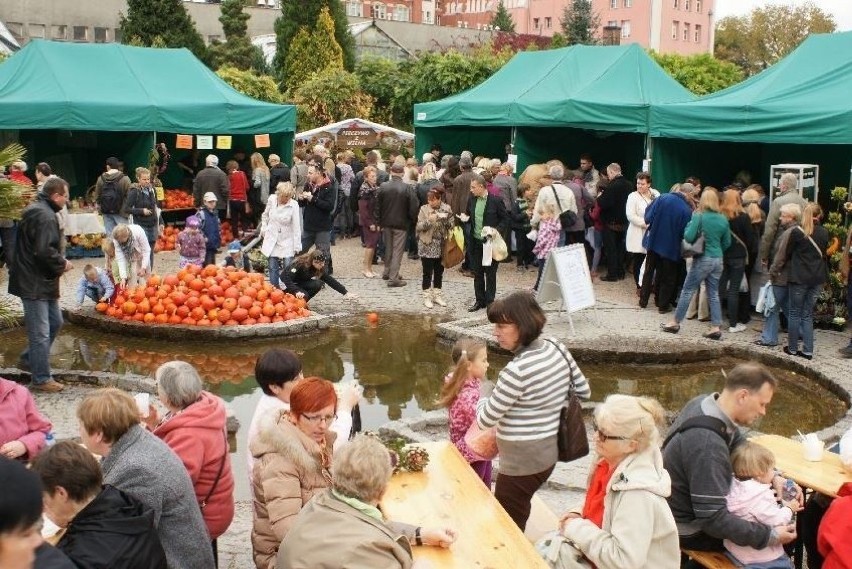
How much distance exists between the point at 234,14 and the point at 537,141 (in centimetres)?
3277

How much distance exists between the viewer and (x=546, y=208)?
12922 millimetres

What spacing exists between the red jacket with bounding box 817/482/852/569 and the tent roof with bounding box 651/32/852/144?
8.16m

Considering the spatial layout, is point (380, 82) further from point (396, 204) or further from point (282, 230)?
point (282, 230)

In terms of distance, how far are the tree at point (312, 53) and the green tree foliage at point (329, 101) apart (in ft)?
28.6

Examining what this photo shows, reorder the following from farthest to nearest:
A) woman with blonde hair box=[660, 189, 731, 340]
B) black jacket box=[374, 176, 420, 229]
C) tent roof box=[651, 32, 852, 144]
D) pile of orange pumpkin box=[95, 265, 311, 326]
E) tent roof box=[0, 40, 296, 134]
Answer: tent roof box=[0, 40, 296, 134], black jacket box=[374, 176, 420, 229], tent roof box=[651, 32, 852, 144], pile of orange pumpkin box=[95, 265, 311, 326], woman with blonde hair box=[660, 189, 731, 340]

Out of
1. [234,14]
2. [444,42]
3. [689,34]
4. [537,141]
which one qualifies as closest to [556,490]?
[537,141]

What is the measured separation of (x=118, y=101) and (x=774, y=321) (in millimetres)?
11436

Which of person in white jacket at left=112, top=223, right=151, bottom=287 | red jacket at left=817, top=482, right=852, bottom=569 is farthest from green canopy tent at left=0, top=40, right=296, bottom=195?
red jacket at left=817, top=482, right=852, bottom=569

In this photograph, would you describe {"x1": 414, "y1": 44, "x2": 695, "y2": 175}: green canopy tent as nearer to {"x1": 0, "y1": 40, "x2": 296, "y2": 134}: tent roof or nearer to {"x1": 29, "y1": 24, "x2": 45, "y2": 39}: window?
{"x1": 0, "y1": 40, "x2": 296, "y2": 134}: tent roof

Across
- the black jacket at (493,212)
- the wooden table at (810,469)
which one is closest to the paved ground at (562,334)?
the black jacket at (493,212)

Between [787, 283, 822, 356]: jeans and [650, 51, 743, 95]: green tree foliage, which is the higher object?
[650, 51, 743, 95]: green tree foliage

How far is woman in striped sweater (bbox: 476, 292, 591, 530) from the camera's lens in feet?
15.2

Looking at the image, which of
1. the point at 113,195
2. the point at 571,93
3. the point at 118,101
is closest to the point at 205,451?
the point at 113,195

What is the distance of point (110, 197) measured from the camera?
575 inches
